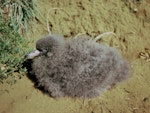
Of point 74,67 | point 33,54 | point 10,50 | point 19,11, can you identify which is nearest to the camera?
point 74,67

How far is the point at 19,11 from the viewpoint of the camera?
217 inches

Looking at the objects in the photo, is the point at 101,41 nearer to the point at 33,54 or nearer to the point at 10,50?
the point at 33,54

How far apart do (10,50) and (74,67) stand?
1.13 metres

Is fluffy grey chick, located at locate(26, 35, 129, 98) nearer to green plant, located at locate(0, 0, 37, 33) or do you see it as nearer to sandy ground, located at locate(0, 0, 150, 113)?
sandy ground, located at locate(0, 0, 150, 113)

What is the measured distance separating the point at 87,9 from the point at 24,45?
3.86 ft

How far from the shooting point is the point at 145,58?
537cm

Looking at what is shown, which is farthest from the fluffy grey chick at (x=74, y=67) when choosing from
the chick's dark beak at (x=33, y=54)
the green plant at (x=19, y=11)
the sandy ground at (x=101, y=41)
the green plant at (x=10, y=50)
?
the green plant at (x=19, y=11)

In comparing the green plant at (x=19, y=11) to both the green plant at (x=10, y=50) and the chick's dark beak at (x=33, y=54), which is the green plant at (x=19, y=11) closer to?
the green plant at (x=10, y=50)

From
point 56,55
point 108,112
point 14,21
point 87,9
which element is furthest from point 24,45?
point 108,112

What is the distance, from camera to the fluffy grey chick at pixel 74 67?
480 centimetres

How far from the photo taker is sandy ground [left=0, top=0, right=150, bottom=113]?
189 inches

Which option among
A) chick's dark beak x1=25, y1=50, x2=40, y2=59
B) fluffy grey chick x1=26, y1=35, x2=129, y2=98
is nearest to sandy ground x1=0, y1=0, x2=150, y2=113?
fluffy grey chick x1=26, y1=35, x2=129, y2=98

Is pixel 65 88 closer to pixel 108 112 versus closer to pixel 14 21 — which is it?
pixel 108 112

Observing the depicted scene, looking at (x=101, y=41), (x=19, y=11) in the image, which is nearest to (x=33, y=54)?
(x=19, y=11)
